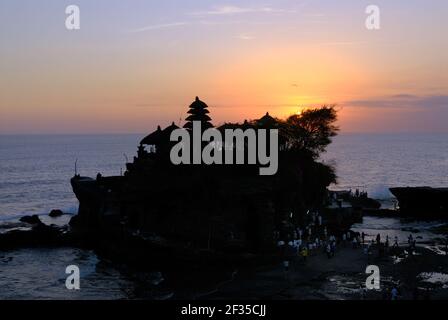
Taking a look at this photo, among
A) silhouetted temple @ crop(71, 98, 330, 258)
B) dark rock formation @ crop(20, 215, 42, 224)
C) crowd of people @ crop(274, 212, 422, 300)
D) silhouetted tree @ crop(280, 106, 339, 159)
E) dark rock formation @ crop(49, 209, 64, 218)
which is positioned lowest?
dark rock formation @ crop(49, 209, 64, 218)

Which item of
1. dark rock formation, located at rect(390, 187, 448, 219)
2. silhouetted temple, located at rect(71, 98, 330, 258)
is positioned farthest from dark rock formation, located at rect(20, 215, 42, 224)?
dark rock formation, located at rect(390, 187, 448, 219)

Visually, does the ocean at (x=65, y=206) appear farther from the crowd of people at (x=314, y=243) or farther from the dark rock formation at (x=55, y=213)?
the crowd of people at (x=314, y=243)

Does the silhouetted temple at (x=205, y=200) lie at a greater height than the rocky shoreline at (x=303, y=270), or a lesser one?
greater

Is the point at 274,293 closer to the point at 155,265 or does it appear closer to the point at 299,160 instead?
the point at 155,265

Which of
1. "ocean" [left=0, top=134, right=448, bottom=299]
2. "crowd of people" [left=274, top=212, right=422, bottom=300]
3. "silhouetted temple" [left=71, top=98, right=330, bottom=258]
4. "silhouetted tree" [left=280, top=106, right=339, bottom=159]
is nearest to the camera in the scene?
"crowd of people" [left=274, top=212, right=422, bottom=300]

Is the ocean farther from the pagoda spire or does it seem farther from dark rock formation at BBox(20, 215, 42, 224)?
the pagoda spire

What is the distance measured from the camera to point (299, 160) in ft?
179

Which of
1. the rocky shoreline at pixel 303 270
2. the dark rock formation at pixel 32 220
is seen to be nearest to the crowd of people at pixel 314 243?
the rocky shoreline at pixel 303 270

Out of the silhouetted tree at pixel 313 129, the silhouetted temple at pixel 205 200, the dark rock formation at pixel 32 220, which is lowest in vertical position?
the dark rock formation at pixel 32 220

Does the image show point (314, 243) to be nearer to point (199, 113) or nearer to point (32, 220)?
point (199, 113)

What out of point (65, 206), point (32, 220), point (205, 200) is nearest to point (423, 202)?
point (205, 200)

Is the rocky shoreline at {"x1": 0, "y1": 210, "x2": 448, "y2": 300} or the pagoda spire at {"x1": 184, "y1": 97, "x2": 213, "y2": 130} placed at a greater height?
the pagoda spire at {"x1": 184, "y1": 97, "x2": 213, "y2": 130}
